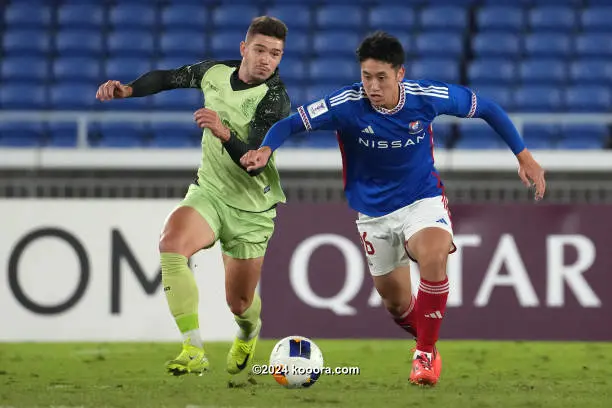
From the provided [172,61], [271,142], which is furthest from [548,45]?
[271,142]

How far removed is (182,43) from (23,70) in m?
1.97

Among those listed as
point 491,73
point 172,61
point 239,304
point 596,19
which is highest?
point 596,19

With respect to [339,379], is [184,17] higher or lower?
higher

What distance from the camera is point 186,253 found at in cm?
667

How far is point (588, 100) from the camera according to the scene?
46.7ft

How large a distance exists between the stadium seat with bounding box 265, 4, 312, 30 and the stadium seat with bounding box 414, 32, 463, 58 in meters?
1.42

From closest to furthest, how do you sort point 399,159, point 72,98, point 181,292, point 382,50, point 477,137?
point 382,50, point 181,292, point 399,159, point 477,137, point 72,98

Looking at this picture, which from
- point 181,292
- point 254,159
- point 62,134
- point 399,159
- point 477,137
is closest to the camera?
point 254,159

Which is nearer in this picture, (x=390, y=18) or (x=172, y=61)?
(x=172, y=61)

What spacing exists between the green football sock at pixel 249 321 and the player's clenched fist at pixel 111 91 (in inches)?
58.6

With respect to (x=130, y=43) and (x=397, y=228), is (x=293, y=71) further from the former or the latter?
(x=397, y=228)

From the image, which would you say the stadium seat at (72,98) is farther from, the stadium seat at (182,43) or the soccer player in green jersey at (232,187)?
the soccer player in green jersey at (232,187)

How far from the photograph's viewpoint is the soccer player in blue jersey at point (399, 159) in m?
6.58

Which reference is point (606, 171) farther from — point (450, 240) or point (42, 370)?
point (42, 370)
